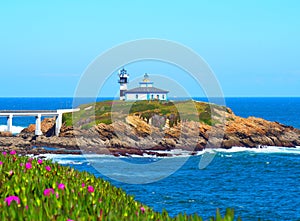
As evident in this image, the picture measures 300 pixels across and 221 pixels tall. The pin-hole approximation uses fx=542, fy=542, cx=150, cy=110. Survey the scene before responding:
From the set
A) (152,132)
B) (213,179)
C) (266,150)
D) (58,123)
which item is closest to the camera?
(213,179)

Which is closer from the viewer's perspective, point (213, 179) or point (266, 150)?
point (213, 179)

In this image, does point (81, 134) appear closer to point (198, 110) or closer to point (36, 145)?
point (36, 145)

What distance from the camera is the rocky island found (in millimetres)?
75562

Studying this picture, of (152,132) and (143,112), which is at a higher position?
(143,112)

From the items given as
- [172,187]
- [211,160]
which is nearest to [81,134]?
[211,160]

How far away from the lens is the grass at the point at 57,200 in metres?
8.13

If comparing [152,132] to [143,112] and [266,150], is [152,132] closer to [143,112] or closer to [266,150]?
[143,112]

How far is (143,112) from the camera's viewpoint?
87250 mm

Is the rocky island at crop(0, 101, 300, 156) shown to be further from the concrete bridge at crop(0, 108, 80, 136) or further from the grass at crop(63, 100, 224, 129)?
the concrete bridge at crop(0, 108, 80, 136)

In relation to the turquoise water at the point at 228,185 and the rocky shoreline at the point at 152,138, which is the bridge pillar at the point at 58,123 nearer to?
the rocky shoreline at the point at 152,138

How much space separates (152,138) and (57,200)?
6913 cm

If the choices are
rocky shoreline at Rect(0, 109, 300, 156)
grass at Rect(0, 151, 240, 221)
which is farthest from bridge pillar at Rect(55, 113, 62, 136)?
grass at Rect(0, 151, 240, 221)

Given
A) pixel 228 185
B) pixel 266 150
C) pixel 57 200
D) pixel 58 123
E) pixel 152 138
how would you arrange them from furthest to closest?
pixel 58 123
pixel 266 150
pixel 152 138
pixel 228 185
pixel 57 200

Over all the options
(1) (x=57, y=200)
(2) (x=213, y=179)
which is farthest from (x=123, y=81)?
(1) (x=57, y=200)
